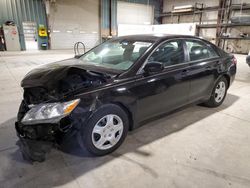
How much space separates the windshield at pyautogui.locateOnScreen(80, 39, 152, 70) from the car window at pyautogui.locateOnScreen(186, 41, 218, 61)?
77 cm

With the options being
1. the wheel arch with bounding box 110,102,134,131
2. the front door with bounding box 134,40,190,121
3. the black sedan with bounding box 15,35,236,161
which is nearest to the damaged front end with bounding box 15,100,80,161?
the black sedan with bounding box 15,35,236,161

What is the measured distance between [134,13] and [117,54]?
15.2 meters

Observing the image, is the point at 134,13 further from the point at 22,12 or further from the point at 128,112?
the point at 128,112

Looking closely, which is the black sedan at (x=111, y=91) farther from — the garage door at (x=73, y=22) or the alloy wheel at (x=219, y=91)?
the garage door at (x=73, y=22)

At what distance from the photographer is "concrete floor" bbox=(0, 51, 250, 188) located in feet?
5.58

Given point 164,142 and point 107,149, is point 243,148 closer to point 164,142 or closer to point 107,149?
point 164,142

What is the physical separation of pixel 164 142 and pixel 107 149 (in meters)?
0.72

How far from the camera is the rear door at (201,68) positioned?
2.74 metres

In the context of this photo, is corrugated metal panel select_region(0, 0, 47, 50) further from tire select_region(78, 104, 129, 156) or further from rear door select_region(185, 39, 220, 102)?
tire select_region(78, 104, 129, 156)

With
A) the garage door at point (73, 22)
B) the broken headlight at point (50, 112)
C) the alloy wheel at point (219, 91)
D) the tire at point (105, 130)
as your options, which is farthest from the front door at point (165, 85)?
the garage door at point (73, 22)

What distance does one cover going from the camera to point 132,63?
7.20 feet

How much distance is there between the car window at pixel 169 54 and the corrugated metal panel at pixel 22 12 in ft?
40.2

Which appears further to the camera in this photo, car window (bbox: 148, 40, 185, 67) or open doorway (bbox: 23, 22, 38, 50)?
open doorway (bbox: 23, 22, 38, 50)

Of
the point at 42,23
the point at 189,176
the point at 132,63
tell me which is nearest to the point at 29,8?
the point at 42,23
